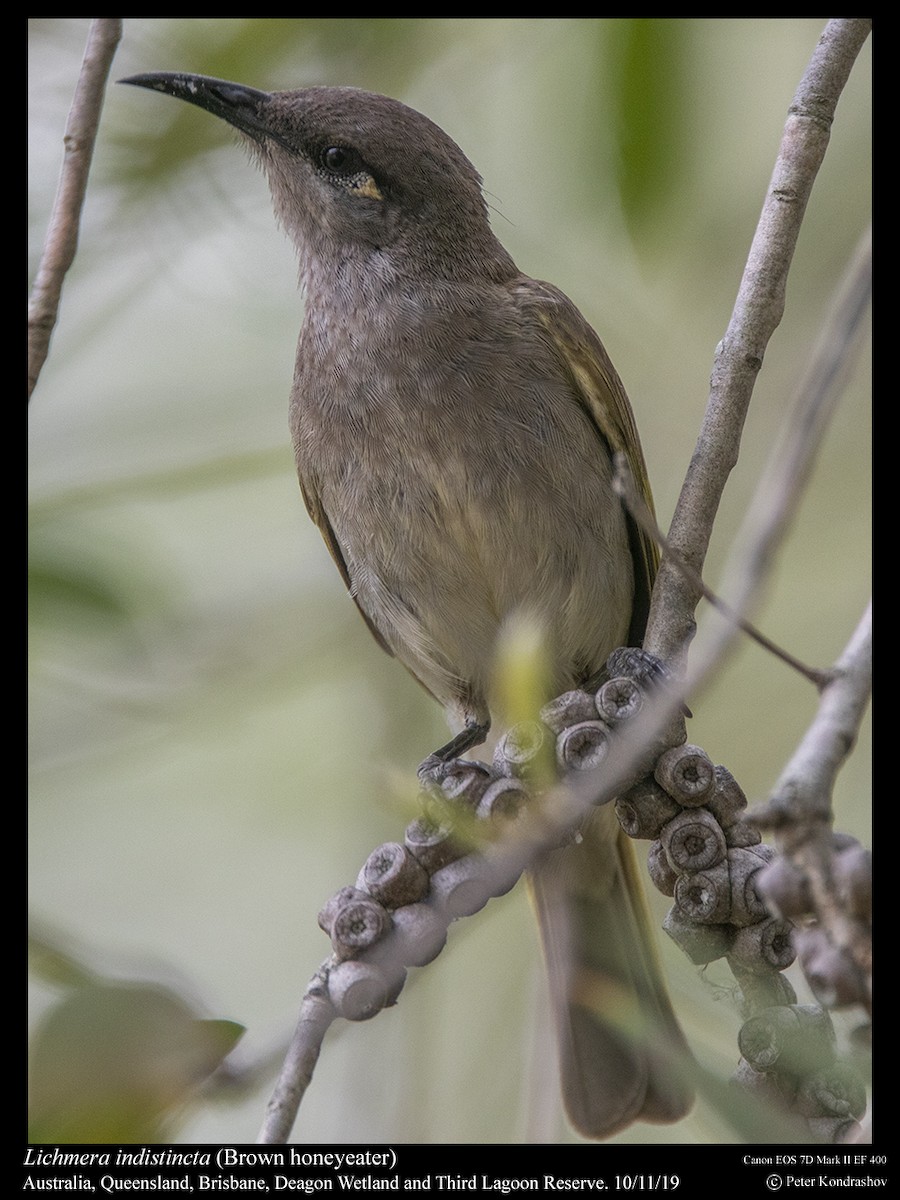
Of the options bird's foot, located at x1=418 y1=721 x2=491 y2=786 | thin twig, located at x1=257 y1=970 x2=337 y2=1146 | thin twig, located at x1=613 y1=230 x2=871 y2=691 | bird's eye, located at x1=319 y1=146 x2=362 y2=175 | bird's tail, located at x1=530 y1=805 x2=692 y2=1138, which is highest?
bird's eye, located at x1=319 y1=146 x2=362 y2=175

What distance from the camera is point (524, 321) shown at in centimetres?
334

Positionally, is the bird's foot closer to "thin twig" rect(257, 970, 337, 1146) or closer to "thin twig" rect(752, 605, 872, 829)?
"thin twig" rect(257, 970, 337, 1146)

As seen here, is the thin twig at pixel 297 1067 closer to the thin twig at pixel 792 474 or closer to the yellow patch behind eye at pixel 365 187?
the thin twig at pixel 792 474

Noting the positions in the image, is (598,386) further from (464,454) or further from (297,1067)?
(297,1067)

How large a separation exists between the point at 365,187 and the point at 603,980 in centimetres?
233

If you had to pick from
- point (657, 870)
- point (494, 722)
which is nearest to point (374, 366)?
point (494, 722)

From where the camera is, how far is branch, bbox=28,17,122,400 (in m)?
1.94

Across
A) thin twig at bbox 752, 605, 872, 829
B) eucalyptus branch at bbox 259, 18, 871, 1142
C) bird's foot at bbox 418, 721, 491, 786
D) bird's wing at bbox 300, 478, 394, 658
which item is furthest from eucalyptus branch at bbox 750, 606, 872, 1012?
bird's wing at bbox 300, 478, 394, 658

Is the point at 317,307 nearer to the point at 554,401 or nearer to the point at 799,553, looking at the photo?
the point at 554,401

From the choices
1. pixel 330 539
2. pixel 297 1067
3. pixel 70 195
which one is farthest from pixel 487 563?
pixel 297 1067

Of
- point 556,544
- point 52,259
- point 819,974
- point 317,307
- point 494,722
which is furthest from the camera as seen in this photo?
point 494,722

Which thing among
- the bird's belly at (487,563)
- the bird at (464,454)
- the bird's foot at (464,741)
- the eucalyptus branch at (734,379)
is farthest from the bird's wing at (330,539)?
the eucalyptus branch at (734,379)

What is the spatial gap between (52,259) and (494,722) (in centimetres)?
212

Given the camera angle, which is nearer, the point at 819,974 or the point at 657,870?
the point at 819,974
